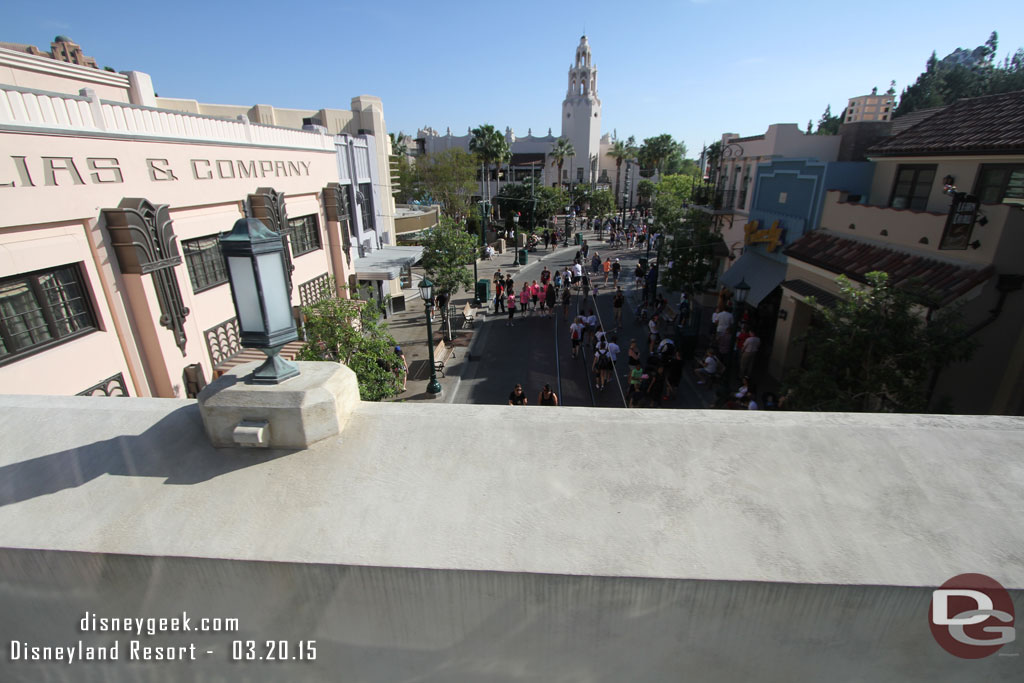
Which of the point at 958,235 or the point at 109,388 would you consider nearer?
the point at 109,388

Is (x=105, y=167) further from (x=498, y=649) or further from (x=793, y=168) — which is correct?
(x=793, y=168)

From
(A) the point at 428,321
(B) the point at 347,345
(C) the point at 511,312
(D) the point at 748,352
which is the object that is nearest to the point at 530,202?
(C) the point at 511,312

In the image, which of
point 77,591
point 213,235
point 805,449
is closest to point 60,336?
point 213,235

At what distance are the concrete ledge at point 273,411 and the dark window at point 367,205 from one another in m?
19.4

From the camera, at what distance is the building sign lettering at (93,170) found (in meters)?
5.92

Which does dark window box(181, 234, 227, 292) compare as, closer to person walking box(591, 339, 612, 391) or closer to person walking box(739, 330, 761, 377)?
person walking box(591, 339, 612, 391)

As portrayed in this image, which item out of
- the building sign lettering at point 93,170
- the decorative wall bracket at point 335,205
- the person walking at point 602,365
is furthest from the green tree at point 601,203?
the building sign lettering at point 93,170

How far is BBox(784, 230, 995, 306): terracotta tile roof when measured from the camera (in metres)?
7.34

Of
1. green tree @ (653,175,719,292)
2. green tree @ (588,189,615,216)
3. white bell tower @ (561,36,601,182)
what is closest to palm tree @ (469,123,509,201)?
green tree @ (588,189,615,216)

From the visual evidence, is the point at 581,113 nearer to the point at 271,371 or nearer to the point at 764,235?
the point at 764,235

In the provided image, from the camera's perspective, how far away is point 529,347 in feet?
51.9

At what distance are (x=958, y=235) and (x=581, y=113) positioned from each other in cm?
8166

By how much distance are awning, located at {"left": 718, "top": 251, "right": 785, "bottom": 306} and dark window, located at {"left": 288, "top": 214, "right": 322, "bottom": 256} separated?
500 inches

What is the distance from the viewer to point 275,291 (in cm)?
288
